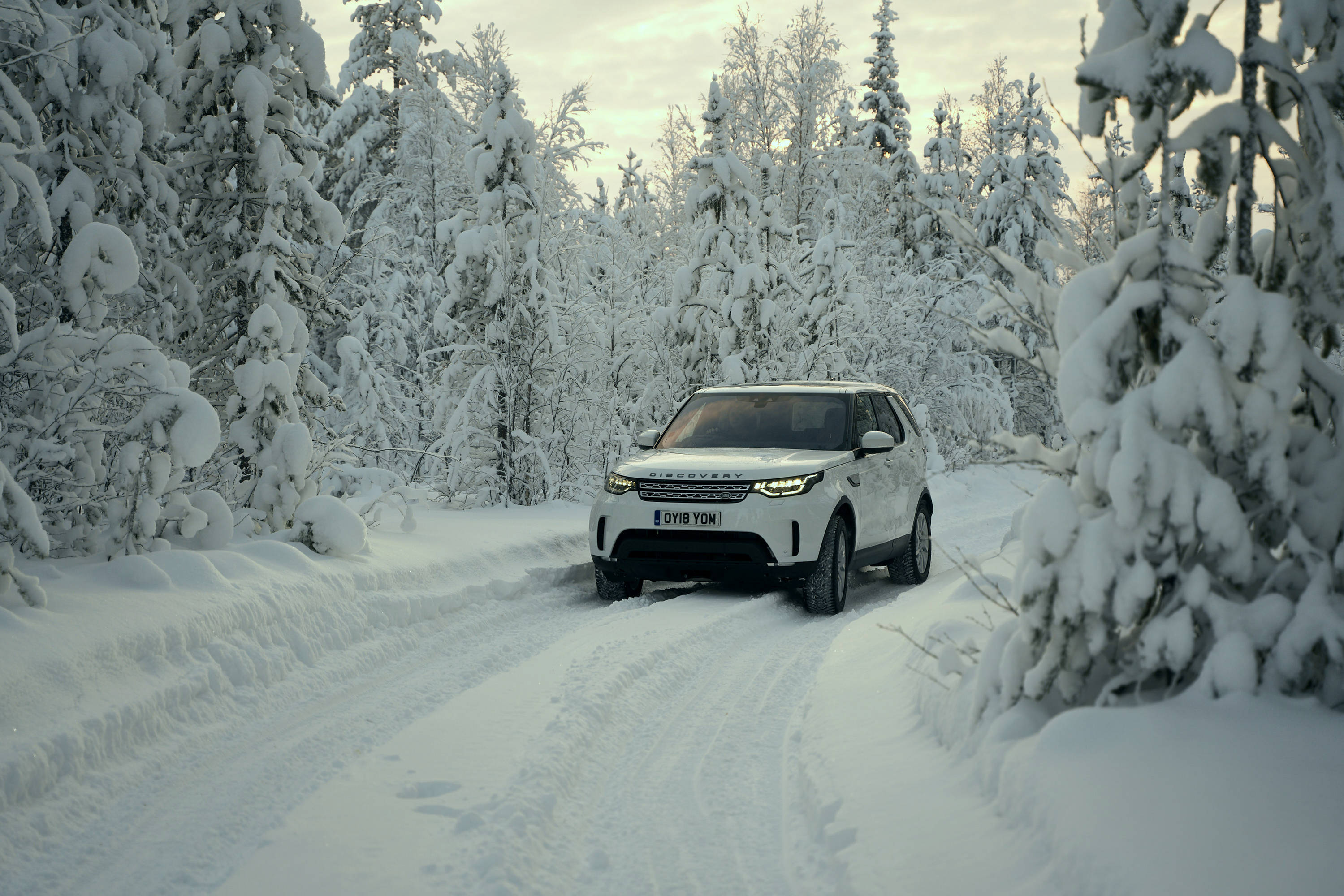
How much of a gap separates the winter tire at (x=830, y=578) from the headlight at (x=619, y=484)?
1619 millimetres

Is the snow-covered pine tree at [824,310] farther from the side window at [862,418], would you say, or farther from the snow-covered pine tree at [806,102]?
the snow-covered pine tree at [806,102]

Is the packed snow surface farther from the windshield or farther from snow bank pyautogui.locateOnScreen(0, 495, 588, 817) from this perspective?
the windshield

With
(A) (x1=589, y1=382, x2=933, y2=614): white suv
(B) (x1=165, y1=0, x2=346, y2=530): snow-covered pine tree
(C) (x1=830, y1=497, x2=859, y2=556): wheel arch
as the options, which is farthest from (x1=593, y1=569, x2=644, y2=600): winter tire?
(B) (x1=165, y1=0, x2=346, y2=530): snow-covered pine tree

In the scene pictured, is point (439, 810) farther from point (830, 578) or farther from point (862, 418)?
point (862, 418)

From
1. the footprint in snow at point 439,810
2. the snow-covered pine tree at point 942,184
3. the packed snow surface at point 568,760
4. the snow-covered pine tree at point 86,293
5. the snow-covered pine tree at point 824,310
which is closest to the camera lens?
the packed snow surface at point 568,760

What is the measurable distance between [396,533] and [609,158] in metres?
10.2

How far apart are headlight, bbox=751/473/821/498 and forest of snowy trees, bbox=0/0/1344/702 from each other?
203 cm

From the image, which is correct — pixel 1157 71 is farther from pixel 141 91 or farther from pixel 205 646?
pixel 141 91

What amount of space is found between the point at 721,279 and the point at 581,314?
2710mm

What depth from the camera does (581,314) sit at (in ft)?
46.5

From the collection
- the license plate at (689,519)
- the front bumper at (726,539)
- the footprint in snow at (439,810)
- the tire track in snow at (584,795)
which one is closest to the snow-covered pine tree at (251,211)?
the front bumper at (726,539)

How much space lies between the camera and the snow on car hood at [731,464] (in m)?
8.07

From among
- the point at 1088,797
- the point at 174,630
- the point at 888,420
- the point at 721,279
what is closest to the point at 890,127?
the point at 721,279

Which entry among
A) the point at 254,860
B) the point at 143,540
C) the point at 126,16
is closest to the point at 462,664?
the point at 143,540
